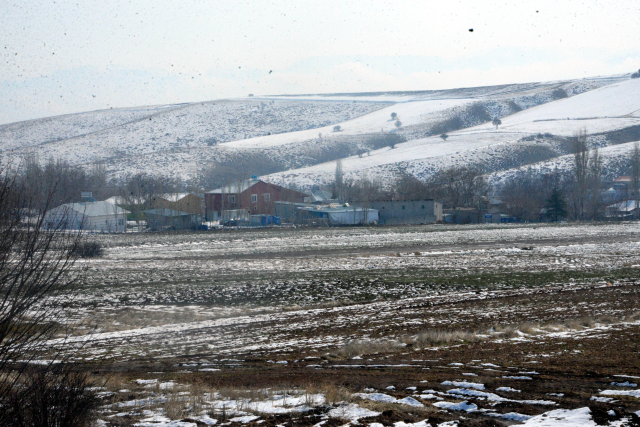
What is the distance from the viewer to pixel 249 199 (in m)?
90.1

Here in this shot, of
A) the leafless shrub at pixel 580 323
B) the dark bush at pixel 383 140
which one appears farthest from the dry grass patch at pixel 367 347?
the dark bush at pixel 383 140

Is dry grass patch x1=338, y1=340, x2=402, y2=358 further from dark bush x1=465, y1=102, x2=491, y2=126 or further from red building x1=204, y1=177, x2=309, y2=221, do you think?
dark bush x1=465, y1=102, x2=491, y2=126

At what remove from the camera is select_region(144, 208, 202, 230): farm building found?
7650 centimetres

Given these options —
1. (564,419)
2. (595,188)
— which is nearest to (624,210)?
(595,188)

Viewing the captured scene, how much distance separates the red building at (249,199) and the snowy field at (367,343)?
190 ft

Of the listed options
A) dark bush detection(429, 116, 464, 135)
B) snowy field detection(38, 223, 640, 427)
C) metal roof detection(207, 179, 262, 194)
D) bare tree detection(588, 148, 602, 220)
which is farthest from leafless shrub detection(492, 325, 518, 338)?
dark bush detection(429, 116, 464, 135)

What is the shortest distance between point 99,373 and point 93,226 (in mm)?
64839

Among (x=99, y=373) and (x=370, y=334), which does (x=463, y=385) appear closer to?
(x=370, y=334)

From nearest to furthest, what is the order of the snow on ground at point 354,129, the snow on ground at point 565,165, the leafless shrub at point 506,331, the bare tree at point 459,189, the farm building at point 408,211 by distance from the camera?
the leafless shrub at point 506,331
the farm building at point 408,211
the bare tree at point 459,189
the snow on ground at point 565,165
the snow on ground at point 354,129

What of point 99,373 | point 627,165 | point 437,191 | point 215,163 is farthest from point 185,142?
point 99,373

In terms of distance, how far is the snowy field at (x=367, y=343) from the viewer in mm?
7746

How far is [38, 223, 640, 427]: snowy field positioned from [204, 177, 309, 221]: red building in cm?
5800

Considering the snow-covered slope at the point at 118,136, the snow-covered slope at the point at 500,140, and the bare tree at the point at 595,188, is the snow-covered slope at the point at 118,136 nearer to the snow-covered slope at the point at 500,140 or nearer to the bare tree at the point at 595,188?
the snow-covered slope at the point at 500,140

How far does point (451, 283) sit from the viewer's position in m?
24.5
